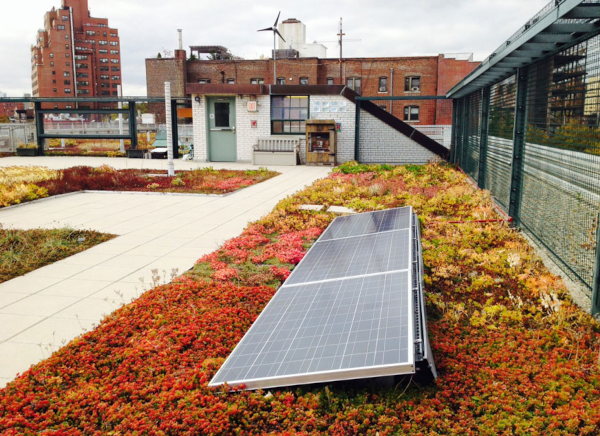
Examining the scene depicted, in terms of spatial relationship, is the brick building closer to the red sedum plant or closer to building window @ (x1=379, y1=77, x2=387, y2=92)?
building window @ (x1=379, y1=77, x2=387, y2=92)

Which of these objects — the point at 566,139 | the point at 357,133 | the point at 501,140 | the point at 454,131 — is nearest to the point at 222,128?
the point at 357,133

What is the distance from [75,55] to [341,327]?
140 m

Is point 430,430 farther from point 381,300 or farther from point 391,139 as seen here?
point 391,139

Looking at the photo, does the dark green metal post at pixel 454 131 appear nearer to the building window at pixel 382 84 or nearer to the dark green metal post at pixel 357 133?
the dark green metal post at pixel 357 133

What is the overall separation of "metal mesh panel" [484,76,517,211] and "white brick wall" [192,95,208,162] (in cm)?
1390

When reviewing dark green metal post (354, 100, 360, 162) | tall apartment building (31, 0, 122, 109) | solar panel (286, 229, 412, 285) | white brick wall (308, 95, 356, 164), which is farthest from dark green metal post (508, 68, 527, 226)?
tall apartment building (31, 0, 122, 109)

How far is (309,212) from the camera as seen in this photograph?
32.2 feet

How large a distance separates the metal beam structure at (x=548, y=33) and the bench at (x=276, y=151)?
527 inches

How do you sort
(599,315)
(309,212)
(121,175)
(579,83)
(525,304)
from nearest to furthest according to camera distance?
(599,315)
(525,304)
(579,83)
(309,212)
(121,175)

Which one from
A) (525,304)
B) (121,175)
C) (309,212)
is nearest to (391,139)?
(121,175)

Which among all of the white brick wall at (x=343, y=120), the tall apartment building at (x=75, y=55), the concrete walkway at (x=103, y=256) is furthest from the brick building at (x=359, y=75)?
the tall apartment building at (x=75, y=55)

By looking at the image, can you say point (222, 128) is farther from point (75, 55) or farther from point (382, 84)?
point (75, 55)

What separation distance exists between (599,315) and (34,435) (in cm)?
438

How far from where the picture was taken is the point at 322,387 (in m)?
3.47
